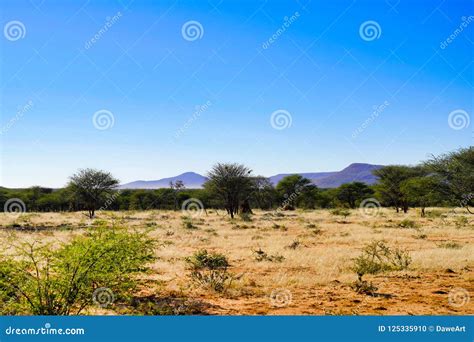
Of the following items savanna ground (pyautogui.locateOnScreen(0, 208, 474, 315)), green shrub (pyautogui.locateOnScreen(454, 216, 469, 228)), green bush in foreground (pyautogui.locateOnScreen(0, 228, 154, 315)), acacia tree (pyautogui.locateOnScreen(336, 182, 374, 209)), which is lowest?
savanna ground (pyautogui.locateOnScreen(0, 208, 474, 315))

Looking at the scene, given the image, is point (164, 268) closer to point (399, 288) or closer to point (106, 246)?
point (106, 246)

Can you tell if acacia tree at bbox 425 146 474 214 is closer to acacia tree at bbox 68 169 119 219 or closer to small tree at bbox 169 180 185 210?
acacia tree at bbox 68 169 119 219

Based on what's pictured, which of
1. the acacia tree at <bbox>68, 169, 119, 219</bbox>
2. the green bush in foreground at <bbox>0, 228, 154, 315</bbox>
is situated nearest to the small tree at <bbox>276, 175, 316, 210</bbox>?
the acacia tree at <bbox>68, 169, 119, 219</bbox>

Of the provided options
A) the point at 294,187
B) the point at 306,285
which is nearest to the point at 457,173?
the point at 306,285

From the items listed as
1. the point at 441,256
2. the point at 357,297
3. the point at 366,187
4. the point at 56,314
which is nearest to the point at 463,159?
the point at 441,256

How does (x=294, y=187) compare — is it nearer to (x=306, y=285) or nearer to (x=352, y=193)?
(x=352, y=193)

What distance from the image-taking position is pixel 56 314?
7.09 metres

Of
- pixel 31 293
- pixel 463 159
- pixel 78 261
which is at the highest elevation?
pixel 463 159

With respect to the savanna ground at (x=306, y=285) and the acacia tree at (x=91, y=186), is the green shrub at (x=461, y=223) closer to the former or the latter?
the savanna ground at (x=306, y=285)

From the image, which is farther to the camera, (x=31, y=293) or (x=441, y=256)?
(x=441, y=256)

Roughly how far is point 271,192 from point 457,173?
4099 cm

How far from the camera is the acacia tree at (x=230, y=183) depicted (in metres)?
43.5

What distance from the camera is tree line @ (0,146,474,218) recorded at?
22.3 meters

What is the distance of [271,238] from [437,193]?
10.2 metres
